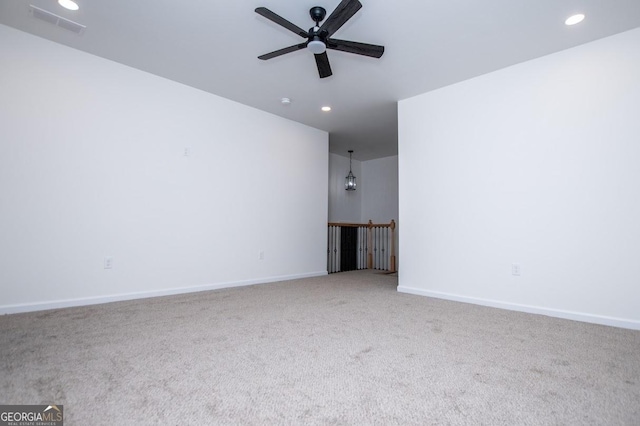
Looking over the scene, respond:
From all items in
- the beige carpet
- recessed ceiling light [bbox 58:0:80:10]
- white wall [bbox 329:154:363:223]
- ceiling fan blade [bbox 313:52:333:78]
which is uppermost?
recessed ceiling light [bbox 58:0:80:10]

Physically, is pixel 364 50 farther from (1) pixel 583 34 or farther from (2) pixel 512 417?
(2) pixel 512 417

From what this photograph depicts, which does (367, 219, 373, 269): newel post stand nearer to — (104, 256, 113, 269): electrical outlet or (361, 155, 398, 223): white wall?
(361, 155, 398, 223): white wall

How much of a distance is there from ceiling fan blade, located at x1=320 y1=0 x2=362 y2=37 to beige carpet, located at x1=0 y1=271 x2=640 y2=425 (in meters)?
2.22

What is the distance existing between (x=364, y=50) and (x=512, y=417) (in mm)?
2525

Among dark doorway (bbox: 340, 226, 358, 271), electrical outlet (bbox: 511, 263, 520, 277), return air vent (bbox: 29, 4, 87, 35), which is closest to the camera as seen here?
return air vent (bbox: 29, 4, 87, 35)

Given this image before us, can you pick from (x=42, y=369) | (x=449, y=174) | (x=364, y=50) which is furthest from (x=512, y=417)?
(x=449, y=174)

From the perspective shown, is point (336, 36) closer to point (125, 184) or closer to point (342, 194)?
point (125, 184)

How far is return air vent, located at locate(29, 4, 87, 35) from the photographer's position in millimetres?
2549

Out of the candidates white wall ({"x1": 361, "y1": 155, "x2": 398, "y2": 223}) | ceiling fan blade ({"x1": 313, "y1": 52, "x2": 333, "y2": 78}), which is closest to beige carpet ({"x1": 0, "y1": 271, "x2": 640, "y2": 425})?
ceiling fan blade ({"x1": 313, "y1": 52, "x2": 333, "y2": 78})

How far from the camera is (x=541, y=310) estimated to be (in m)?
2.96

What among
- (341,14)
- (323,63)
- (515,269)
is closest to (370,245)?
(515,269)

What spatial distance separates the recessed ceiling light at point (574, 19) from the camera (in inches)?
97.2

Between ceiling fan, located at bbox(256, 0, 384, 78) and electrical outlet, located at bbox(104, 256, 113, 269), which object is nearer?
ceiling fan, located at bbox(256, 0, 384, 78)

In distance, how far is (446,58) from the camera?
3.14m
